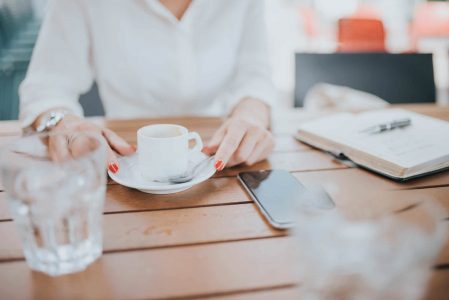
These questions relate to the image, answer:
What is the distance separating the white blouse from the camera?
3.36 feet

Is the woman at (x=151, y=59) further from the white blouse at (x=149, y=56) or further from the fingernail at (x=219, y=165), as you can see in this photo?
the fingernail at (x=219, y=165)

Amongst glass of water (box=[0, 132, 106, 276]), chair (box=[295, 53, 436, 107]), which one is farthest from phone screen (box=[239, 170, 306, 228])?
chair (box=[295, 53, 436, 107])

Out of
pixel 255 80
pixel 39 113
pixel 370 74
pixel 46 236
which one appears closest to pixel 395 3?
pixel 370 74

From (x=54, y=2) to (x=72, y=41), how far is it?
102 millimetres

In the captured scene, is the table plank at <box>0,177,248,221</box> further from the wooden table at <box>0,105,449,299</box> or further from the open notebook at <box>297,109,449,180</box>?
the open notebook at <box>297,109,449,180</box>

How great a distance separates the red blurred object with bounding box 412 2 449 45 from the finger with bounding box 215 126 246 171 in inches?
139

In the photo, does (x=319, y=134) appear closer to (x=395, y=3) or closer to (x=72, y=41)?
(x=72, y=41)

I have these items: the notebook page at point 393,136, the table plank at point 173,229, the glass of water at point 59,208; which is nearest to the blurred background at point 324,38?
the notebook page at point 393,136

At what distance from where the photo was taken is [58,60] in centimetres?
104

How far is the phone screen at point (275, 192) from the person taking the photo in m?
0.55

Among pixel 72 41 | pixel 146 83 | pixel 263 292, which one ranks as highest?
pixel 72 41

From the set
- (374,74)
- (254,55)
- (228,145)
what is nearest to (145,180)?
(228,145)

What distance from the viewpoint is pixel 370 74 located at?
5.00 ft

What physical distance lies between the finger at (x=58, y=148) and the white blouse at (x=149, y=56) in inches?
17.6
